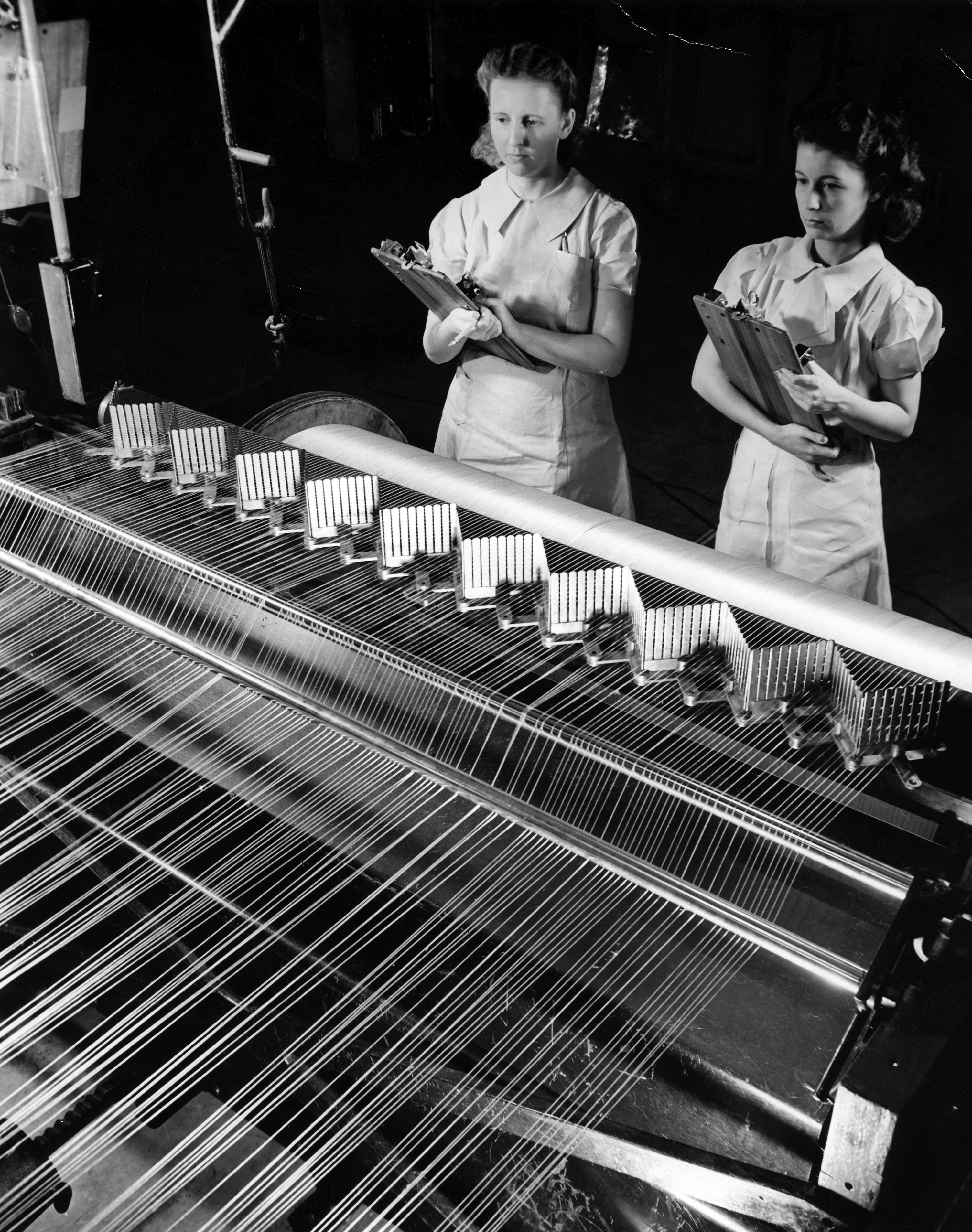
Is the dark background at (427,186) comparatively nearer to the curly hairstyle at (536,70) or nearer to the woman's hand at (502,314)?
the curly hairstyle at (536,70)

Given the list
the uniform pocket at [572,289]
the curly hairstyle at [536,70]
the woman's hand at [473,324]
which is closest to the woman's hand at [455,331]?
the woman's hand at [473,324]

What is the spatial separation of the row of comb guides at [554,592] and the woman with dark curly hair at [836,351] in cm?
78

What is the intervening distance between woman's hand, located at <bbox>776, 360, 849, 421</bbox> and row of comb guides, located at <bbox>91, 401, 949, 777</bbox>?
2.34 ft

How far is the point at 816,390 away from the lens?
282cm

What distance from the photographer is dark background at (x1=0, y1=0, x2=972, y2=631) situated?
267 cm

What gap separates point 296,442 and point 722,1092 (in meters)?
2.23

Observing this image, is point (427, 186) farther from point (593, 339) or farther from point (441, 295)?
point (593, 339)

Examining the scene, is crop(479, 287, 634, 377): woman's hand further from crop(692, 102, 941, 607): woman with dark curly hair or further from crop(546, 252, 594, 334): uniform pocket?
crop(692, 102, 941, 607): woman with dark curly hair

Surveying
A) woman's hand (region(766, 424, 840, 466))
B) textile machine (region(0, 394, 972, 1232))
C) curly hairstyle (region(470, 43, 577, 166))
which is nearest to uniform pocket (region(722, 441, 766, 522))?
woman's hand (region(766, 424, 840, 466))

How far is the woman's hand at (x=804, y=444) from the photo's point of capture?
9.61 ft

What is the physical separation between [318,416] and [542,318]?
71 cm

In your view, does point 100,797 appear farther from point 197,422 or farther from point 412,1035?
point 197,422

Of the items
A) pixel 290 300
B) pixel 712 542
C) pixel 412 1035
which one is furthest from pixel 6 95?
pixel 412 1035

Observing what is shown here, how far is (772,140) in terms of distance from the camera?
277 cm
